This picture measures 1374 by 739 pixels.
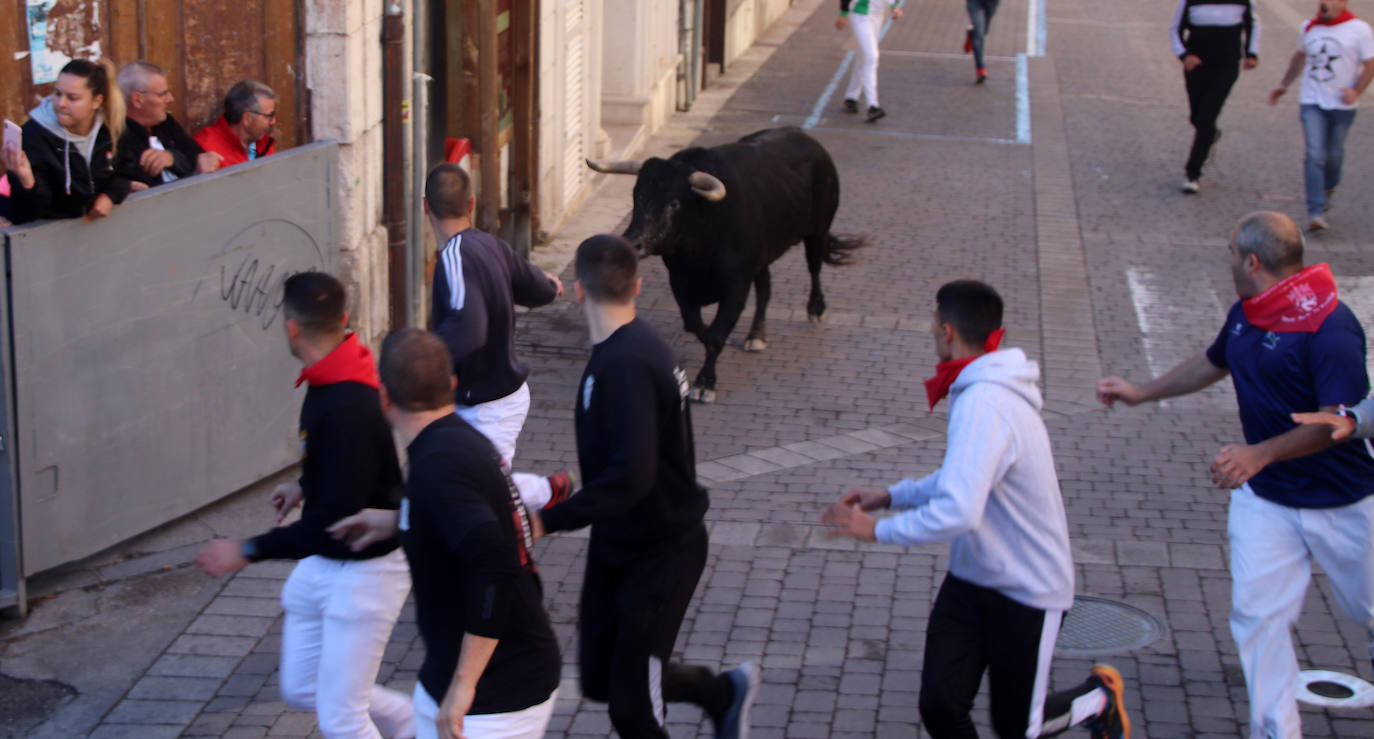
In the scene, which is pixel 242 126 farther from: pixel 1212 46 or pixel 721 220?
pixel 1212 46

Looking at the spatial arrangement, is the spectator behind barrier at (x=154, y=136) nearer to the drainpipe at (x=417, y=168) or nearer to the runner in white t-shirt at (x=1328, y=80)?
the drainpipe at (x=417, y=168)

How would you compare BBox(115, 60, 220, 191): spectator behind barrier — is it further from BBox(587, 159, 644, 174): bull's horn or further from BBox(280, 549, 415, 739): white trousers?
BBox(587, 159, 644, 174): bull's horn

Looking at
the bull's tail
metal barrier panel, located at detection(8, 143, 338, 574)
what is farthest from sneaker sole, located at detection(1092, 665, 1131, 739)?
the bull's tail

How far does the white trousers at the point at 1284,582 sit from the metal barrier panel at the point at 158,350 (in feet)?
14.6

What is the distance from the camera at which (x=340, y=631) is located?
418 centimetres

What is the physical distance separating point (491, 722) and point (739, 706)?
1.21 m

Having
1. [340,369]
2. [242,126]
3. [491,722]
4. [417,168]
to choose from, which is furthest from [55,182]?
[417,168]

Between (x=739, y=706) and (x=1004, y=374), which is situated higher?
(x=1004, y=374)

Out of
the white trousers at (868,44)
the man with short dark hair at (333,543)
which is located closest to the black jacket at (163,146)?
the man with short dark hair at (333,543)

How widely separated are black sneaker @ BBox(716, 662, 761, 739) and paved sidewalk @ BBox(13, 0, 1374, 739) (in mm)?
493

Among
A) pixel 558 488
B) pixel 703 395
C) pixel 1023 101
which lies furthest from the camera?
pixel 1023 101

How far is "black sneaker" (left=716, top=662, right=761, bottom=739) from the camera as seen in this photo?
465 cm

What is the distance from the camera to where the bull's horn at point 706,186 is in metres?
8.62

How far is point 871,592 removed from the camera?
6.32m
